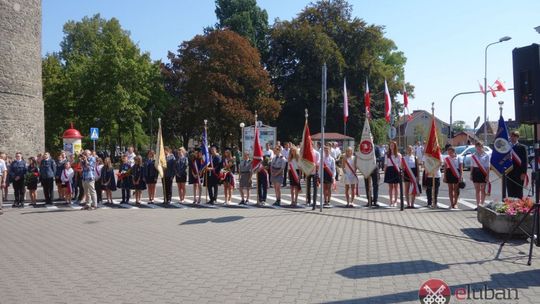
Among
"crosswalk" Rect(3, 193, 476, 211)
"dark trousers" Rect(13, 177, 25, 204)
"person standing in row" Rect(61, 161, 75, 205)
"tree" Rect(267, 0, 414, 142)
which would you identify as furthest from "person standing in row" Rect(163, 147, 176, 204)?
"tree" Rect(267, 0, 414, 142)

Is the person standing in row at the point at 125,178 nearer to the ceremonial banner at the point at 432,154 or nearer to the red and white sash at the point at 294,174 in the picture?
the red and white sash at the point at 294,174

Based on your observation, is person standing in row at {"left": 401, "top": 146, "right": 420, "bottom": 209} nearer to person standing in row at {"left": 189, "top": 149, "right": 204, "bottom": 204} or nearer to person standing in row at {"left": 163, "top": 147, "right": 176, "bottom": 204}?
person standing in row at {"left": 189, "top": 149, "right": 204, "bottom": 204}

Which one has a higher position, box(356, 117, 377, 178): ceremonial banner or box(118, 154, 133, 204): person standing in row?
box(356, 117, 377, 178): ceremonial banner

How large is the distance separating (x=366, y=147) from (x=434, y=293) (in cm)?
947

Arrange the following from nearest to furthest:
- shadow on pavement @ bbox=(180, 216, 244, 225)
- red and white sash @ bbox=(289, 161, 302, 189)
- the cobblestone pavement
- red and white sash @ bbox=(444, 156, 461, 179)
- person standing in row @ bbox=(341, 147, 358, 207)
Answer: the cobblestone pavement → shadow on pavement @ bbox=(180, 216, 244, 225) → red and white sash @ bbox=(444, 156, 461, 179) → person standing in row @ bbox=(341, 147, 358, 207) → red and white sash @ bbox=(289, 161, 302, 189)

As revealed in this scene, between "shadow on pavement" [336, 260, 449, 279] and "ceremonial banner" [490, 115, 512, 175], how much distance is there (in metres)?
5.83

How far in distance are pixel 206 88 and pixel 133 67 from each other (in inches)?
269

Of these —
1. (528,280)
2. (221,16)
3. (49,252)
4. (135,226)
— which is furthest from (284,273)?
(221,16)

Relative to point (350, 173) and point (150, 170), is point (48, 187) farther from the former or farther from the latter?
point (350, 173)

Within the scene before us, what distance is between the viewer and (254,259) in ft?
27.9

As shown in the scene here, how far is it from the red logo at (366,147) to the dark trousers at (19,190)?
11053 mm

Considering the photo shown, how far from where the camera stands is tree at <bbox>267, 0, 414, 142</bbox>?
49594 millimetres

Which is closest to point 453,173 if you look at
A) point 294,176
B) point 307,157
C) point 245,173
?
point 307,157

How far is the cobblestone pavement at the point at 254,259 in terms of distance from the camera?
6586 millimetres
